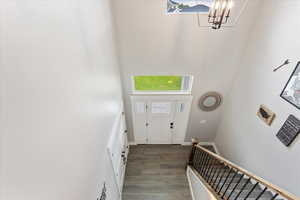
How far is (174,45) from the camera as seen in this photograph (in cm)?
340

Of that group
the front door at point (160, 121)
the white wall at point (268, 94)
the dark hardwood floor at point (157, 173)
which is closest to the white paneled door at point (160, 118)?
the front door at point (160, 121)

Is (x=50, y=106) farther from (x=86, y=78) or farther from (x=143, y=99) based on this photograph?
(x=143, y=99)

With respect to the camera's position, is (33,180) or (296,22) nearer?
(33,180)

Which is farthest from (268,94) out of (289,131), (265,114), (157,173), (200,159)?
(157,173)

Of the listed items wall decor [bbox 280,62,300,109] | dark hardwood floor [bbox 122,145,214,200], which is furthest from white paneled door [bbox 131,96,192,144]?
wall decor [bbox 280,62,300,109]

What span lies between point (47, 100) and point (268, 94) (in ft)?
11.5

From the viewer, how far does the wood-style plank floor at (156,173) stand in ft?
12.0

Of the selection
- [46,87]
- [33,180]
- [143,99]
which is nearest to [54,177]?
[33,180]

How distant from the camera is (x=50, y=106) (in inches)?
39.8

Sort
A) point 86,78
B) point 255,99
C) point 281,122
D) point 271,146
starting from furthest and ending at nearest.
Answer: point 255,99 < point 271,146 < point 281,122 < point 86,78

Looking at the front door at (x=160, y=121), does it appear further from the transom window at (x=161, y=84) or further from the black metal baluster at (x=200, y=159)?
the black metal baluster at (x=200, y=159)

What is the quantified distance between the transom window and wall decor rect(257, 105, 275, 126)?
5.73 ft

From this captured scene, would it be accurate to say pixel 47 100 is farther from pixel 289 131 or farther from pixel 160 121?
pixel 160 121

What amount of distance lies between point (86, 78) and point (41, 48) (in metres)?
0.67
